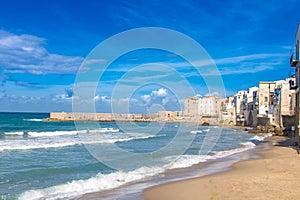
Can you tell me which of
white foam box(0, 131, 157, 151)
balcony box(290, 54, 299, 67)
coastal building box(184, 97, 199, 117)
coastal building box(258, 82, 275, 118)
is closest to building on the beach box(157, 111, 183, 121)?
coastal building box(184, 97, 199, 117)

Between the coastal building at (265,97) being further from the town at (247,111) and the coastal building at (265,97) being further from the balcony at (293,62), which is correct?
the balcony at (293,62)

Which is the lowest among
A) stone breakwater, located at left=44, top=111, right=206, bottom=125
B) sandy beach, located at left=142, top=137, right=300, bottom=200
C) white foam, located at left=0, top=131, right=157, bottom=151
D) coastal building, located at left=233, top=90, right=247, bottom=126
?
white foam, located at left=0, top=131, right=157, bottom=151

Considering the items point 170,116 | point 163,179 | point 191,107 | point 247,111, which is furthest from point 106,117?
point 163,179

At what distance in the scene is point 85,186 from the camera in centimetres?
1154

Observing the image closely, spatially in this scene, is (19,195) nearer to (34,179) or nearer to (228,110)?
(34,179)

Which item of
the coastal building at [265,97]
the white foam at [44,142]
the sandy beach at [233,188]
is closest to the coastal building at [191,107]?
the coastal building at [265,97]

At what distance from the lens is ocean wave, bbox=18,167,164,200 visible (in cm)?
1019

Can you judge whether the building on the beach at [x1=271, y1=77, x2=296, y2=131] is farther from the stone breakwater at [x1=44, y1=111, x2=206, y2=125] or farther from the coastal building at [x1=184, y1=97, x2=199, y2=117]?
the coastal building at [x1=184, y1=97, x2=199, y2=117]

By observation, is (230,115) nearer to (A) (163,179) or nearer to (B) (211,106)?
(B) (211,106)

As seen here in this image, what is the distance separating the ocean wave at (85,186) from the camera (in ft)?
33.4

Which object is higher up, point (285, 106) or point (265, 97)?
point (265, 97)

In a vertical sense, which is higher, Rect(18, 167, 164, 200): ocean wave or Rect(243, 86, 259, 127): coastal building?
Rect(243, 86, 259, 127): coastal building

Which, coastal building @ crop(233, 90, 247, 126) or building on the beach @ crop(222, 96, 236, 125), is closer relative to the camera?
coastal building @ crop(233, 90, 247, 126)

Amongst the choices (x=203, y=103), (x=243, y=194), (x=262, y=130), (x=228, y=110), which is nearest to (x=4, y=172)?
(x=243, y=194)
